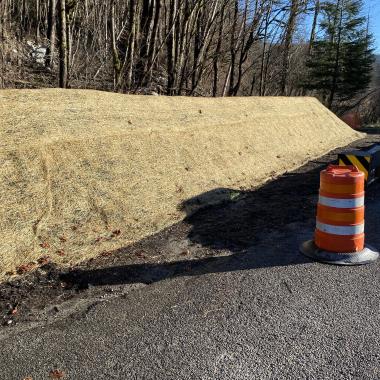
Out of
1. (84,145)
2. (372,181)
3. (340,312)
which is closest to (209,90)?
(372,181)

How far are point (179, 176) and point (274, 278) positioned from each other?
4255 mm

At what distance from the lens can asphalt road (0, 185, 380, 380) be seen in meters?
3.26

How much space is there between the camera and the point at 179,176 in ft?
28.7

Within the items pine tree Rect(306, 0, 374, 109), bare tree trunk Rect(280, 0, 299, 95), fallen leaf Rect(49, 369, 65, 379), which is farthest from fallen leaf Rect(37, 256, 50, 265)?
pine tree Rect(306, 0, 374, 109)

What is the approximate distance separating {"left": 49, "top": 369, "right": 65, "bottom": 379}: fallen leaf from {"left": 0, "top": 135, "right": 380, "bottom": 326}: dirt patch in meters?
0.92

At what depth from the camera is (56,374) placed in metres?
3.19

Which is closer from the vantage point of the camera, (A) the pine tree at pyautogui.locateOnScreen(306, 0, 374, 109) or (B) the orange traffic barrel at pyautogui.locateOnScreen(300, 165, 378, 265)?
(B) the orange traffic barrel at pyautogui.locateOnScreen(300, 165, 378, 265)

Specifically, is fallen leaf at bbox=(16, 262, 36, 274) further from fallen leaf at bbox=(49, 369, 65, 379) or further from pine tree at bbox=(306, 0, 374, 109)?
pine tree at bbox=(306, 0, 374, 109)

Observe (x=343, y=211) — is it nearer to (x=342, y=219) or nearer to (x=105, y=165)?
(x=342, y=219)

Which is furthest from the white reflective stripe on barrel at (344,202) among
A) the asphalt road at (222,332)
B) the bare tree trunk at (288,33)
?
the bare tree trunk at (288,33)

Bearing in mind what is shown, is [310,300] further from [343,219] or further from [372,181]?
[372,181]

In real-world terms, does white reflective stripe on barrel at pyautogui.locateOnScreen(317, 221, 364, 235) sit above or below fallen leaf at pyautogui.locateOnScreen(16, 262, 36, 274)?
above

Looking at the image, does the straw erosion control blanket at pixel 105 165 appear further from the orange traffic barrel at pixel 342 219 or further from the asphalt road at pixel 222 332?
the orange traffic barrel at pixel 342 219

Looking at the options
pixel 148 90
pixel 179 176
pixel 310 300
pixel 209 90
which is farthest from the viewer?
pixel 209 90
